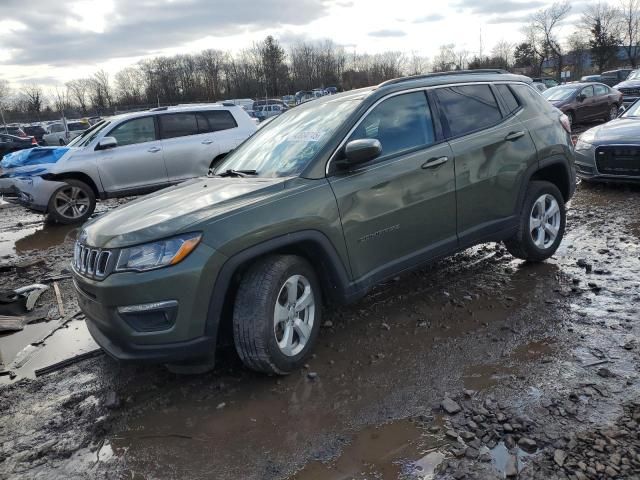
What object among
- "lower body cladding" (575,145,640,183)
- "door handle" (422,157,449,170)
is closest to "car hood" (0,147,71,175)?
"door handle" (422,157,449,170)

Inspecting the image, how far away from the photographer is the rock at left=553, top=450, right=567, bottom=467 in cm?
243

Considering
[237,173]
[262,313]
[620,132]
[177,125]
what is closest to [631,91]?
[620,132]

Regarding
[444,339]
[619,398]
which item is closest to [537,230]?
[444,339]

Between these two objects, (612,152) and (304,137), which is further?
(612,152)

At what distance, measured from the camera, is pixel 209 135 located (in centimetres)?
974

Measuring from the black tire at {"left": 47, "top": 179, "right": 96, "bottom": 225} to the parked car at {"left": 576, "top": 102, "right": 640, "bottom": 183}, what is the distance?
8448 millimetres

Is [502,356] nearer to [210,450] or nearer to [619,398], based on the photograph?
[619,398]

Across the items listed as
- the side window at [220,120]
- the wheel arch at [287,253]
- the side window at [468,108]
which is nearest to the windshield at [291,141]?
the wheel arch at [287,253]

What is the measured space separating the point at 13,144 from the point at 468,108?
2260 cm

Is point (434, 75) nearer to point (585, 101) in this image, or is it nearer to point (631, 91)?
point (585, 101)

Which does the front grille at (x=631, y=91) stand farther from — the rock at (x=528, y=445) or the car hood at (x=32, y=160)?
the rock at (x=528, y=445)

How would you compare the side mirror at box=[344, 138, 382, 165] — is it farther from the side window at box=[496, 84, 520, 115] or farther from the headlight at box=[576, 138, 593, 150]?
the headlight at box=[576, 138, 593, 150]

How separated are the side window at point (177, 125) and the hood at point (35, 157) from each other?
174 centimetres

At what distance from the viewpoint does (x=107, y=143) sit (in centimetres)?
888
